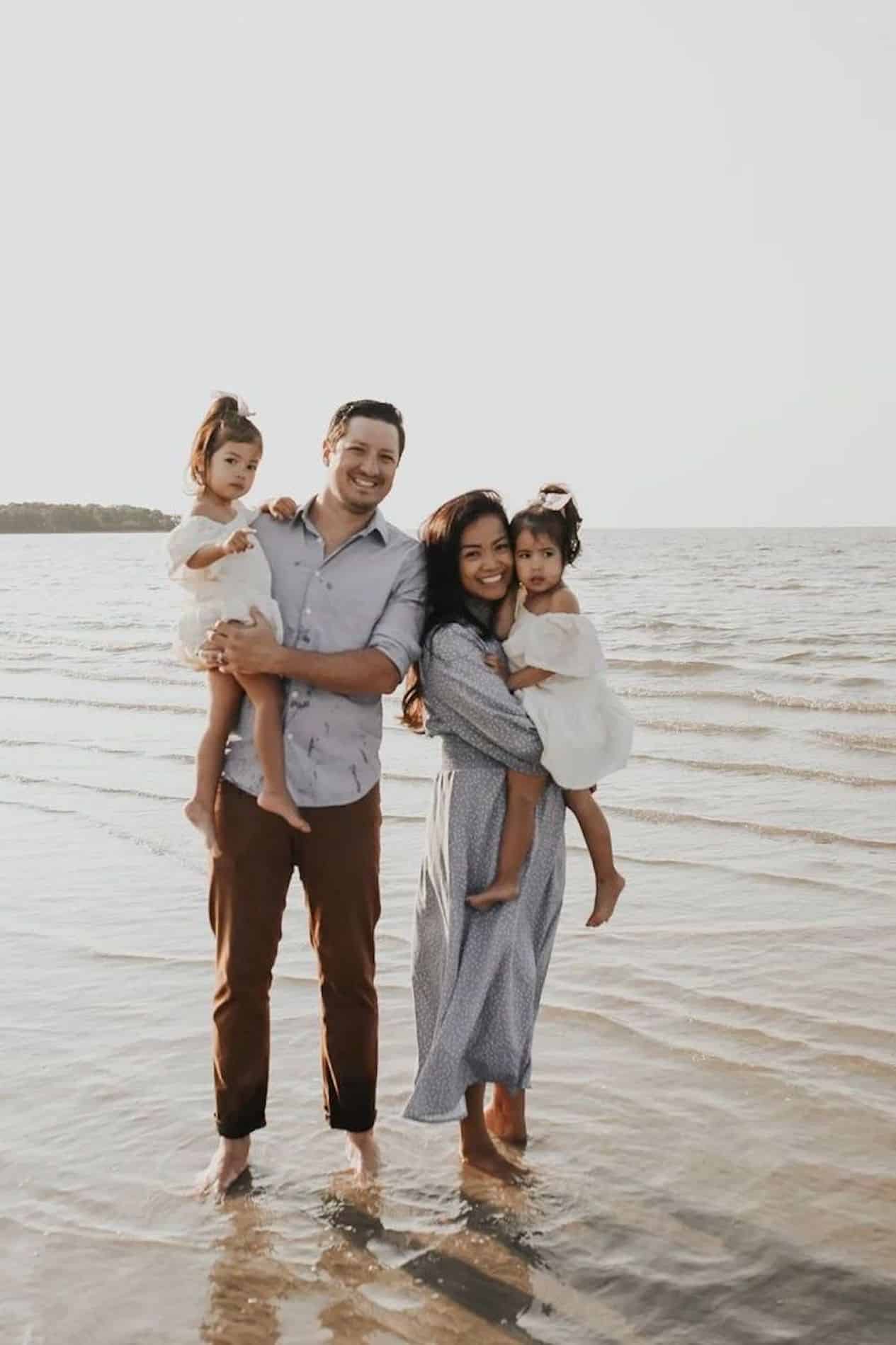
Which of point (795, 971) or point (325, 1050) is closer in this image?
point (325, 1050)

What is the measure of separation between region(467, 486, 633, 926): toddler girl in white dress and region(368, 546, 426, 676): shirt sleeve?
22cm

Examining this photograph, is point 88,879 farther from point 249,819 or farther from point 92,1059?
point 249,819

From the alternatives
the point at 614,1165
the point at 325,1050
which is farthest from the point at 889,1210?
the point at 325,1050

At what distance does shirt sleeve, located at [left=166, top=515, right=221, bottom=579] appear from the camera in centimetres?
379

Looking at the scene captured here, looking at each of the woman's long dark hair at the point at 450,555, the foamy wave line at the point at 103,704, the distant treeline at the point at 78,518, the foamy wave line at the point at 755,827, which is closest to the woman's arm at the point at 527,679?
the woman's long dark hair at the point at 450,555

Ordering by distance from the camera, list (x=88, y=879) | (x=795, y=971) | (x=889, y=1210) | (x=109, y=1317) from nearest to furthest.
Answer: (x=109, y=1317), (x=889, y=1210), (x=795, y=971), (x=88, y=879)

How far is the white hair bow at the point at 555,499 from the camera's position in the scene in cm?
383

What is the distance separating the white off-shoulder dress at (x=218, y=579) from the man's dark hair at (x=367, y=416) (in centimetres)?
34

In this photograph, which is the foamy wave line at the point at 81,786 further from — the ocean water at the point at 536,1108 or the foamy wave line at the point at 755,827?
the foamy wave line at the point at 755,827

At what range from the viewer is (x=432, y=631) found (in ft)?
12.7

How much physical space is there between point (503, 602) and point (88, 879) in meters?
3.92

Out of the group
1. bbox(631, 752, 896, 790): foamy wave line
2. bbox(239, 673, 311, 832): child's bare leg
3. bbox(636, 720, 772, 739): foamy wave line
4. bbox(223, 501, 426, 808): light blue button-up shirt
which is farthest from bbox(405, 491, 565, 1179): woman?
bbox(636, 720, 772, 739): foamy wave line

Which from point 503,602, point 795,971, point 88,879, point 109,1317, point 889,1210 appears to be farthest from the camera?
point 88,879

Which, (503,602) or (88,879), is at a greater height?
(503,602)
